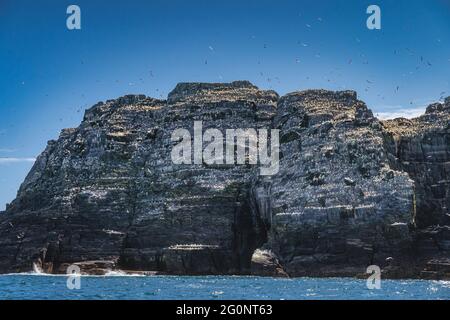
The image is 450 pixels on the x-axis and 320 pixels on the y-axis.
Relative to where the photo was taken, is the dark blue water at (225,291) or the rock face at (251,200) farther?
the rock face at (251,200)

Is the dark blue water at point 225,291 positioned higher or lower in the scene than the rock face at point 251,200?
lower

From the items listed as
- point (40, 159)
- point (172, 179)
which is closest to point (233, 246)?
point (172, 179)

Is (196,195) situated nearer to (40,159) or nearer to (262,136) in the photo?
(262,136)

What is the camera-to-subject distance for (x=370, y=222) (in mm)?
91875

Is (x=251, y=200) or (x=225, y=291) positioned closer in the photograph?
(x=225, y=291)

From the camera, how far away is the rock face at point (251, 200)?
9212 centimetres

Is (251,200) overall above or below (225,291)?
above

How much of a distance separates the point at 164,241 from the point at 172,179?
1361cm

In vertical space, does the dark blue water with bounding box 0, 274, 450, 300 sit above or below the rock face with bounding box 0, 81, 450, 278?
below

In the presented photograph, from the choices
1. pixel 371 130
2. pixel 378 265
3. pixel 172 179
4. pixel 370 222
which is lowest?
pixel 378 265

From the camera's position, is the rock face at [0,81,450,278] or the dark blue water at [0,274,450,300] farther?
the rock face at [0,81,450,278]

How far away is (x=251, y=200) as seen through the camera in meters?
109

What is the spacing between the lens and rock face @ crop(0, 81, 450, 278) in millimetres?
92125
